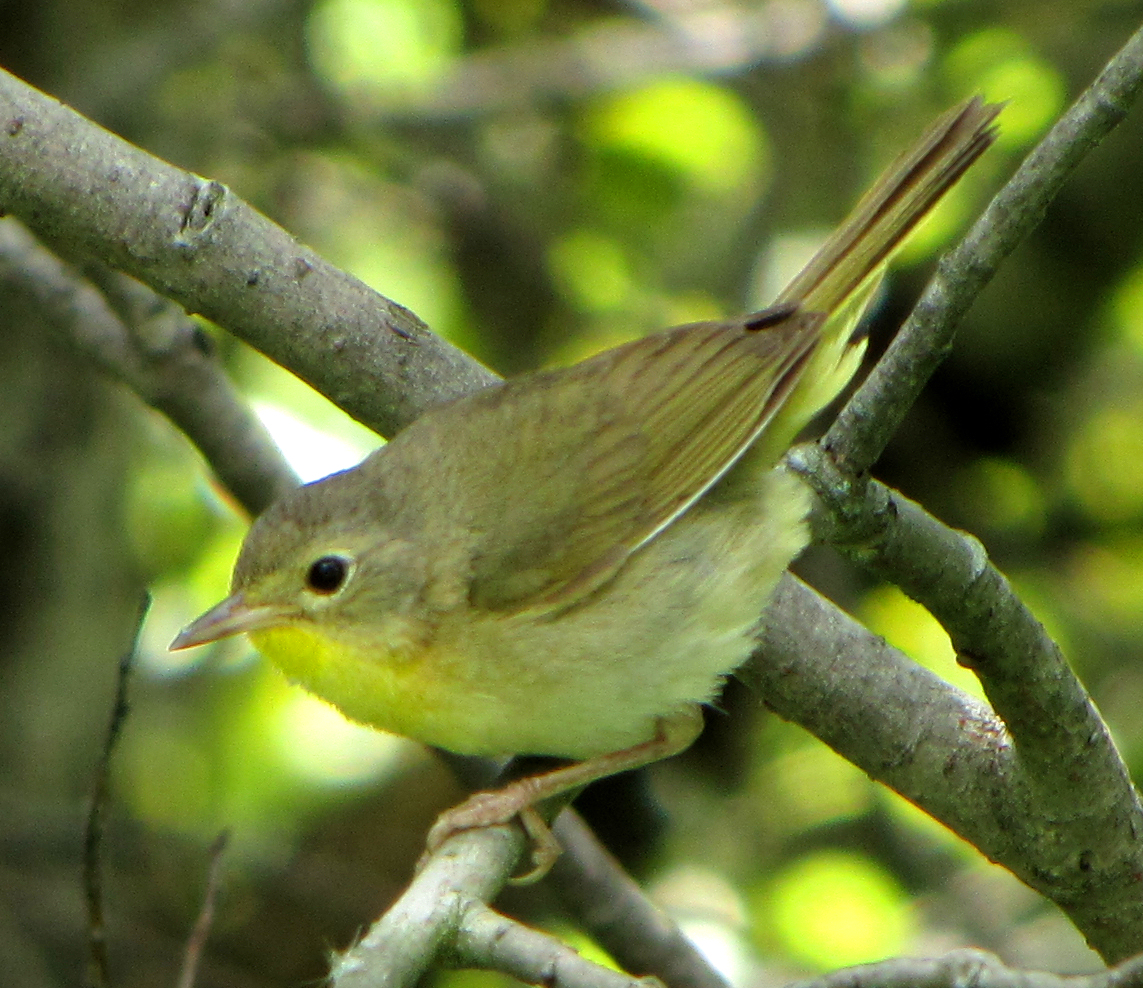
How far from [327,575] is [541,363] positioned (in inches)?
136

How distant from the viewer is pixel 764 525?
3156 mm

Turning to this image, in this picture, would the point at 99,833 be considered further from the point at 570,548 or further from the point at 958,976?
the point at 958,976

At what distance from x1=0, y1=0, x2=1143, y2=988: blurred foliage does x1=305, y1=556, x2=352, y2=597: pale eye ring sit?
1851 mm

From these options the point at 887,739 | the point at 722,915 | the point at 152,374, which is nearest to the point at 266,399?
the point at 152,374

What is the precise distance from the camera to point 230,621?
3023 mm

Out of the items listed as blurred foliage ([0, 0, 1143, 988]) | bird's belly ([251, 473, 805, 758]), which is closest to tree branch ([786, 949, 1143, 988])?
bird's belly ([251, 473, 805, 758])

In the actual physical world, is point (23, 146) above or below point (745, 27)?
below

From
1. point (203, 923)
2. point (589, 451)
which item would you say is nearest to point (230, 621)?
Result: point (203, 923)

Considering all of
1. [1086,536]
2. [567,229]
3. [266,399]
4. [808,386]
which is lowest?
[808,386]

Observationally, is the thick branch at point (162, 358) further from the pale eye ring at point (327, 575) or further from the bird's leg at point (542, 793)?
the bird's leg at point (542, 793)

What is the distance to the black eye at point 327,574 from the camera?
3.08 m

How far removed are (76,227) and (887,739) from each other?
6.41 ft

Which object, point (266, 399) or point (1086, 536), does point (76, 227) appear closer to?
point (266, 399)

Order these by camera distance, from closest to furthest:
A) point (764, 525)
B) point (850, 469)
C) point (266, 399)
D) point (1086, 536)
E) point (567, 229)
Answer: point (850, 469), point (764, 525), point (266, 399), point (1086, 536), point (567, 229)
